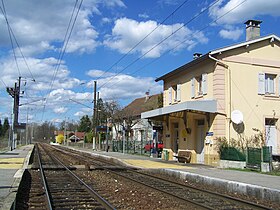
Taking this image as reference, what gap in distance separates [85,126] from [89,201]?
12022 centimetres

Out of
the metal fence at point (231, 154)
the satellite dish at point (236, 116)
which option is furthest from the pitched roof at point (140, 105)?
the metal fence at point (231, 154)

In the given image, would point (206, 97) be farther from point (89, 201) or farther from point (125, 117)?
point (125, 117)

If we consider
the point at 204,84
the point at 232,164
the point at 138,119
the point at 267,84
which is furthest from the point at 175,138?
the point at 138,119

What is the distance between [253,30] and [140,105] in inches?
1951

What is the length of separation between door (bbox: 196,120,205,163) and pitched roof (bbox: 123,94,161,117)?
39.3 meters

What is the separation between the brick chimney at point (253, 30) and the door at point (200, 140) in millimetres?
6669

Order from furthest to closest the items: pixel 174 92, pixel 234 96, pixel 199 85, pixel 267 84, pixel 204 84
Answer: pixel 174 92, pixel 199 85, pixel 267 84, pixel 204 84, pixel 234 96

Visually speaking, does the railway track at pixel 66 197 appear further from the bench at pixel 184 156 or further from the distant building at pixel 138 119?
the distant building at pixel 138 119

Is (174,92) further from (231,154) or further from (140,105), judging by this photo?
(140,105)

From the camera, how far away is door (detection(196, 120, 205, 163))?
24.5 m

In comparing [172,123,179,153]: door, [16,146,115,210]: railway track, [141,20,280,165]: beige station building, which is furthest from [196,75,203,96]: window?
[16,146,115,210]: railway track

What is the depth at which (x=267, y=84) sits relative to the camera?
24.4 m

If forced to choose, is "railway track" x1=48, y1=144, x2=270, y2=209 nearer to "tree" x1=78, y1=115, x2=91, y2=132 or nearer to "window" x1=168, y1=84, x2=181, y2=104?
"window" x1=168, y1=84, x2=181, y2=104

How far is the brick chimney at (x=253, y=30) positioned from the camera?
25281 mm
